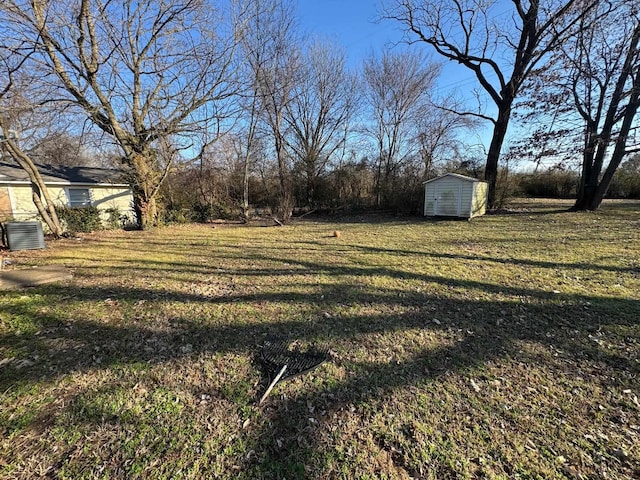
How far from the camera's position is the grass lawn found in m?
1.65

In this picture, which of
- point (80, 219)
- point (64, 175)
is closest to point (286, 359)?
point (80, 219)

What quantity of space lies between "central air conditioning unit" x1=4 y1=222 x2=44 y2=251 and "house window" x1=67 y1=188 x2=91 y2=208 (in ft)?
19.3

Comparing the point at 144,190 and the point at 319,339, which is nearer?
the point at 319,339

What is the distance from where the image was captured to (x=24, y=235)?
682cm

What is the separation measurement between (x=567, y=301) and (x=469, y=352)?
2103mm

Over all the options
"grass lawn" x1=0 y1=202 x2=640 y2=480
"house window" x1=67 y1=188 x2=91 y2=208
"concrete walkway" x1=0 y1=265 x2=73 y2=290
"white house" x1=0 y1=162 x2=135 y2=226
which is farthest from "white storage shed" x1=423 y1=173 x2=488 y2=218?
"house window" x1=67 y1=188 x2=91 y2=208

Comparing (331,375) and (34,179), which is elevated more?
(34,179)

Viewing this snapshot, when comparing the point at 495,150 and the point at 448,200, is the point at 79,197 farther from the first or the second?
the point at 495,150

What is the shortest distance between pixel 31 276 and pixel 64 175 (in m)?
10.2

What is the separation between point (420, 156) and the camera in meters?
16.6

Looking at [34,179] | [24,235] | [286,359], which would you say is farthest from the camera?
[34,179]

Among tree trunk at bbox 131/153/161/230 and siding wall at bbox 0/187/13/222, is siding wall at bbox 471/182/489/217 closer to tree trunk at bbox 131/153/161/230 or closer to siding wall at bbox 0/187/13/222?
tree trunk at bbox 131/153/161/230

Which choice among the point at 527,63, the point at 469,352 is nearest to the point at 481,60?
the point at 527,63

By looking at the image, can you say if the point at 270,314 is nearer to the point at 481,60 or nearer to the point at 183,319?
the point at 183,319
